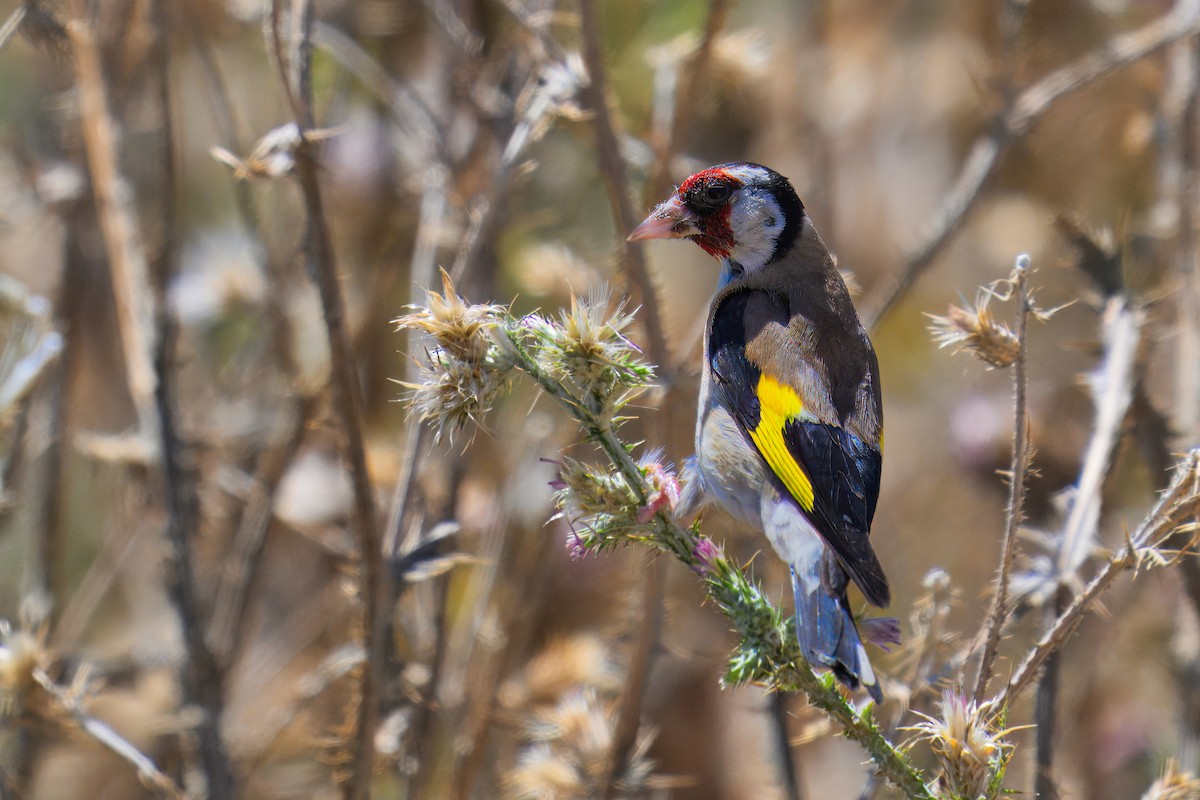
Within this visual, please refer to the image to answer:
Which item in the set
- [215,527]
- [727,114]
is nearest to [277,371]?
[215,527]

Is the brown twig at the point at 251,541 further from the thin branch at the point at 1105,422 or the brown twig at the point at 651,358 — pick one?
the thin branch at the point at 1105,422

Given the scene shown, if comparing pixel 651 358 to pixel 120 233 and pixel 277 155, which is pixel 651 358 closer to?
pixel 277 155

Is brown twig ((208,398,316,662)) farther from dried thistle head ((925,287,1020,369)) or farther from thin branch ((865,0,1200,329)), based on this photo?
dried thistle head ((925,287,1020,369))

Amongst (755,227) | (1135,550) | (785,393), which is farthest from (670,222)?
(1135,550)

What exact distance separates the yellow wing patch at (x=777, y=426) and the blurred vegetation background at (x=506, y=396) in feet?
1.03

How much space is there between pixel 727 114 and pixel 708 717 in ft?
7.30

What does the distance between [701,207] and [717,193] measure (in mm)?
44

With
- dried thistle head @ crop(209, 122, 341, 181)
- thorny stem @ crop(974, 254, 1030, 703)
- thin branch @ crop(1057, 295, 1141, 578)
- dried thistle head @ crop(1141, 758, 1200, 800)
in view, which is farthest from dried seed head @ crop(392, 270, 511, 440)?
thin branch @ crop(1057, 295, 1141, 578)

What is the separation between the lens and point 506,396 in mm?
2283

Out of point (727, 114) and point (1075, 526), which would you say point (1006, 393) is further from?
point (1075, 526)

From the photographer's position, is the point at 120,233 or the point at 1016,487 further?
the point at 120,233

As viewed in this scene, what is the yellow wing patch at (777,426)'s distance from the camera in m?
2.09

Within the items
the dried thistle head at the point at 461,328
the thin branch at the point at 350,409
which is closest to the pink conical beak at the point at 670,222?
the thin branch at the point at 350,409

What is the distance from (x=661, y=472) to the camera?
1.80 meters
